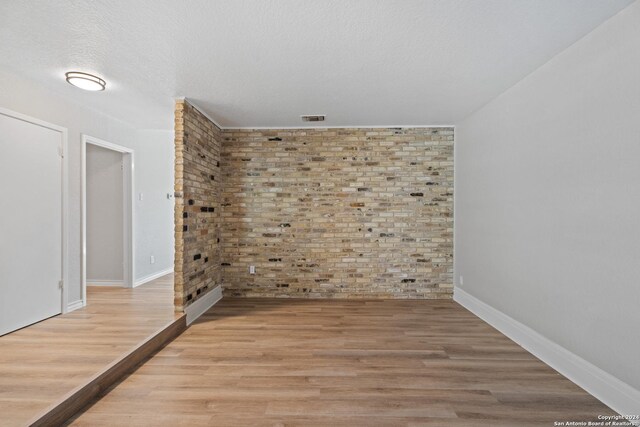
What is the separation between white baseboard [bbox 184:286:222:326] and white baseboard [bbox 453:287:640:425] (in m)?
3.63

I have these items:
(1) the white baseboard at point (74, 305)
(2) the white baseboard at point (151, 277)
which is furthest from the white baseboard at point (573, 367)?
(2) the white baseboard at point (151, 277)

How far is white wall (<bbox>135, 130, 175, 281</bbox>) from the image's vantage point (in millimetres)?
5512

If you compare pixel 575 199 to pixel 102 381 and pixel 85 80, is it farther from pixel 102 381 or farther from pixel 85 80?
pixel 85 80

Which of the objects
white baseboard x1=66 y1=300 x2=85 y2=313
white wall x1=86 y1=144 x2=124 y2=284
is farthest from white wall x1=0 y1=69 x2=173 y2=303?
white wall x1=86 y1=144 x2=124 y2=284

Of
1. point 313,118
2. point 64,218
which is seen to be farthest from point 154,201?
point 313,118

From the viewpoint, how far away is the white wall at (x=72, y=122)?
3.29 m

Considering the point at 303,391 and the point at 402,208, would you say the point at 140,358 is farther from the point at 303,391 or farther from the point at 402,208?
the point at 402,208

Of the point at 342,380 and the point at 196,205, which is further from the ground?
the point at 196,205

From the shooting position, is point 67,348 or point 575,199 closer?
point 575,199

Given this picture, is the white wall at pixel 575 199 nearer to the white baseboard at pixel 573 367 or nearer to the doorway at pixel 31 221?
the white baseboard at pixel 573 367

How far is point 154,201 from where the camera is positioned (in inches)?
235

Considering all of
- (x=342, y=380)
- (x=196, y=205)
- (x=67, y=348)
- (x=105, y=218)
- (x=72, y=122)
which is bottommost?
(x=342, y=380)

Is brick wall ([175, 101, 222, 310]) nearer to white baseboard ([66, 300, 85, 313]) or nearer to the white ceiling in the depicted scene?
the white ceiling

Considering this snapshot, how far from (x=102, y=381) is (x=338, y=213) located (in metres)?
3.54
